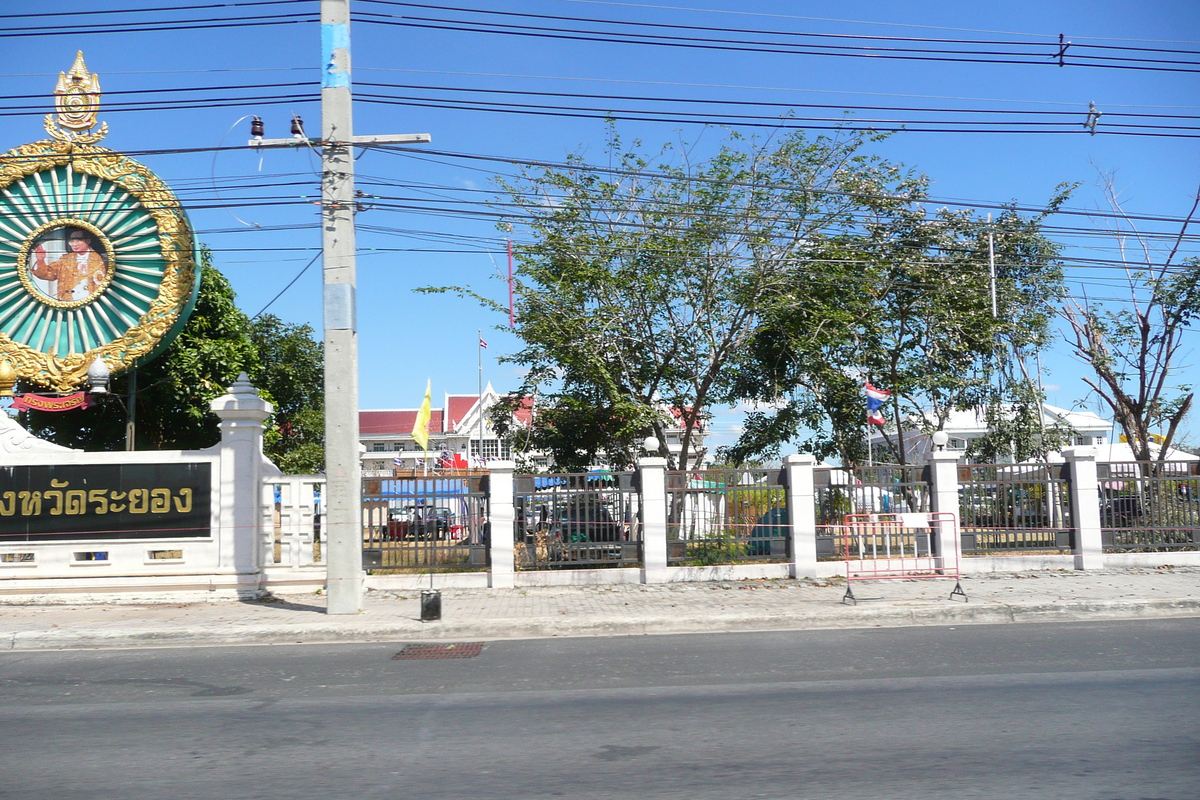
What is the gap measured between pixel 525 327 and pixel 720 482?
5768 millimetres

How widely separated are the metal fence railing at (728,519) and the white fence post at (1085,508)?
537 centimetres

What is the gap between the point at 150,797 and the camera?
4.93 m

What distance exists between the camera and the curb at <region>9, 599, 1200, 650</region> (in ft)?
36.2

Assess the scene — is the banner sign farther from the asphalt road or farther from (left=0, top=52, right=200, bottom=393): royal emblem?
the asphalt road

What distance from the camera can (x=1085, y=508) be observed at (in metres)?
16.5

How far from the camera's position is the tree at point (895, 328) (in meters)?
19.9

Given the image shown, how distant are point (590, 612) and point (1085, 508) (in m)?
9.96

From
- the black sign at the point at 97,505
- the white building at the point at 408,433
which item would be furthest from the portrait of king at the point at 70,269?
the white building at the point at 408,433

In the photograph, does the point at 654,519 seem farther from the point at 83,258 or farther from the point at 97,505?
the point at 83,258

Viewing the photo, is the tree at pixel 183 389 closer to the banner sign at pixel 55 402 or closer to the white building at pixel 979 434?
the banner sign at pixel 55 402

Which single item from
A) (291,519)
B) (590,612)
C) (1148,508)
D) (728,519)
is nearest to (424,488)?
(291,519)

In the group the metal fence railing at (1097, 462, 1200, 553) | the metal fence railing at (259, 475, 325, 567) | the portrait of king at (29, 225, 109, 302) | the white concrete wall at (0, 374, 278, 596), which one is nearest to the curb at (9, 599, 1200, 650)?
the white concrete wall at (0, 374, 278, 596)

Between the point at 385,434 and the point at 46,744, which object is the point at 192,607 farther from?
the point at 385,434

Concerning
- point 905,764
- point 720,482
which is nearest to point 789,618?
point 720,482
